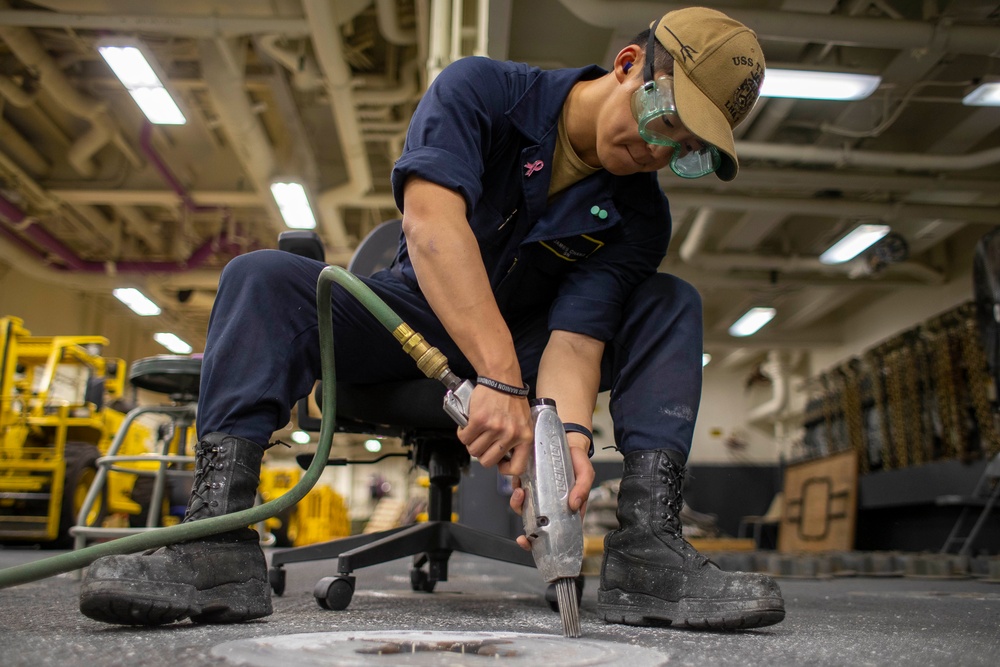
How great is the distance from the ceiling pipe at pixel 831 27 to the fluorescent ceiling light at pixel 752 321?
16.7 ft

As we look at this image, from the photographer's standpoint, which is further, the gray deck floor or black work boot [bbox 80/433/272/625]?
black work boot [bbox 80/433/272/625]

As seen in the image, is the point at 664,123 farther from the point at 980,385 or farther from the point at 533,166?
the point at 980,385

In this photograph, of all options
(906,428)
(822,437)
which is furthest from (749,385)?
(906,428)

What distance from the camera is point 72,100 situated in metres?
5.59

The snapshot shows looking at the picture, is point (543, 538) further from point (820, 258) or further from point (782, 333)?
point (782, 333)

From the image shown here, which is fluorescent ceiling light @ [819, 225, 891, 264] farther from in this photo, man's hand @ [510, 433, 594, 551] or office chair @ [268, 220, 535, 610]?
man's hand @ [510, 433, 594, 551]

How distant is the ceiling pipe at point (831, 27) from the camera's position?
351 centimetres

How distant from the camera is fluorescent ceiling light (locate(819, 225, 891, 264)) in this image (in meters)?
6.24

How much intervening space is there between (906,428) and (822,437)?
7.10 ft

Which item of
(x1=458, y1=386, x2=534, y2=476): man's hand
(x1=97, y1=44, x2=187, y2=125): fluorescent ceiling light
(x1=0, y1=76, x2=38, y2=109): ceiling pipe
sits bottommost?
(x1=458, y1=386, x2=534, y2=476): man's hand

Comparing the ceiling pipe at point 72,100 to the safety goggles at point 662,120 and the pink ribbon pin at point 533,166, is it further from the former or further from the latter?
the safety goggles at point 662,120

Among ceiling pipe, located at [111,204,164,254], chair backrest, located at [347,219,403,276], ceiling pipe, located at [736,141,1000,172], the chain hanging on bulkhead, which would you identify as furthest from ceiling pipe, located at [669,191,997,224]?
ceiling pipe, located at [111,204,164,254]

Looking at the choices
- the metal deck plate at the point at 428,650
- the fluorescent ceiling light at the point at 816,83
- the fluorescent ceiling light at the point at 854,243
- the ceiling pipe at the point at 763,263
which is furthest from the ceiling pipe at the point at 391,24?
the metal deck plate at the point at 428,650

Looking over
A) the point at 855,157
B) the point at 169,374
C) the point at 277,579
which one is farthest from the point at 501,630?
the point at 855,157
